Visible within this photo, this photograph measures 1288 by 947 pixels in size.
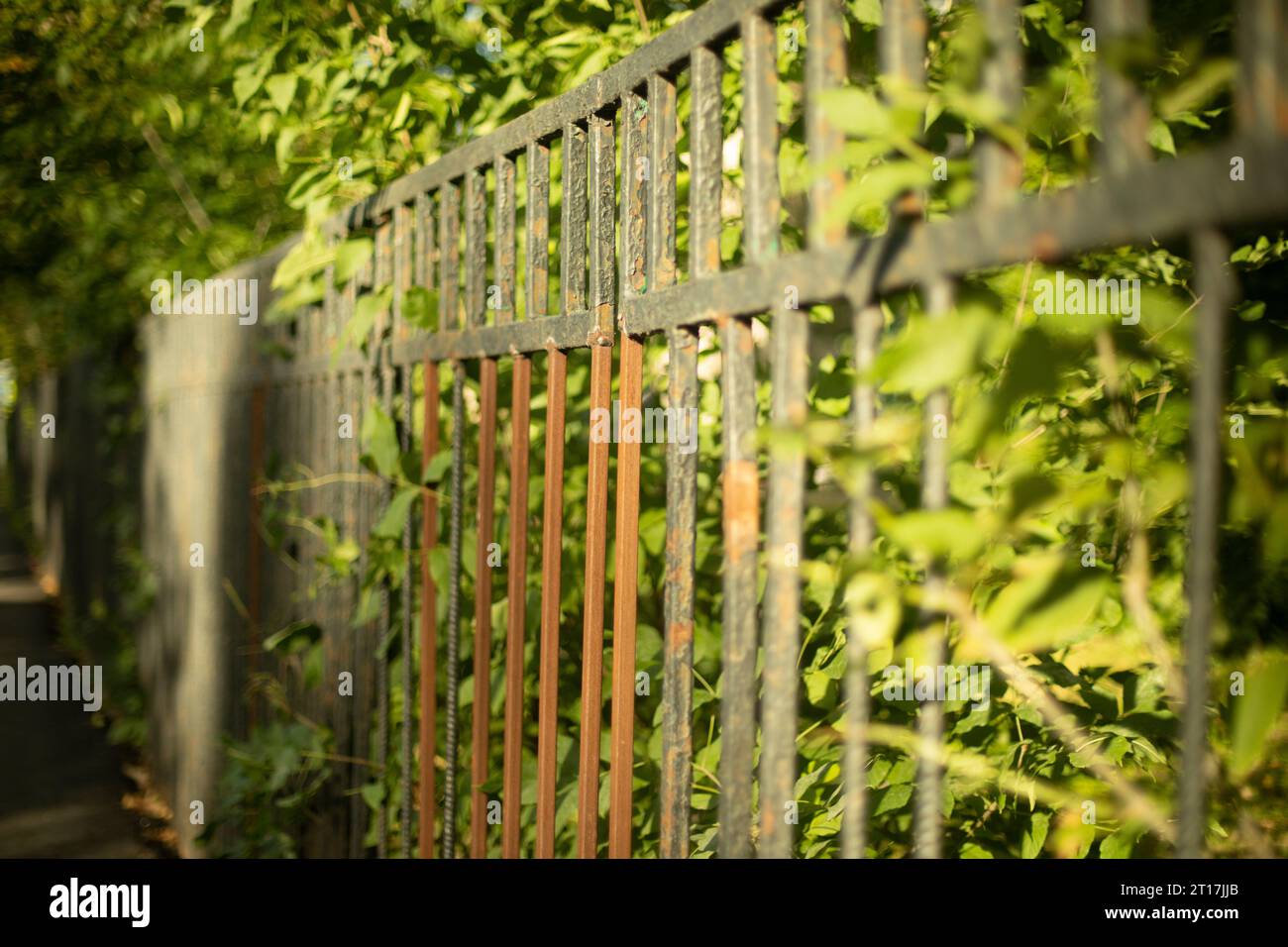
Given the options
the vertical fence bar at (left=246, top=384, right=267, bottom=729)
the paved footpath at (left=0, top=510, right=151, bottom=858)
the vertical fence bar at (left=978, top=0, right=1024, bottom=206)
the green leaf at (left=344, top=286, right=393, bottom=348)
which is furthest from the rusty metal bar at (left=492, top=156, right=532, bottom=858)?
the paved footpath at (left=0, top=510, right=151, bottom=858)

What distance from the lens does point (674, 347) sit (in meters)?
1.59

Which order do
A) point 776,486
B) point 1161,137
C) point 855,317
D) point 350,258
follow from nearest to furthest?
point 855,317 < point 776,486 < point 1161,137 < point 350,258


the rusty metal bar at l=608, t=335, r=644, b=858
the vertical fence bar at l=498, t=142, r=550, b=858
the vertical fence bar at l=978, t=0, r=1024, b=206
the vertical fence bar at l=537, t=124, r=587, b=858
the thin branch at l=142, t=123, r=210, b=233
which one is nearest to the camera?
the vertical fence bar at l=978, t=0, r=1024, b=206

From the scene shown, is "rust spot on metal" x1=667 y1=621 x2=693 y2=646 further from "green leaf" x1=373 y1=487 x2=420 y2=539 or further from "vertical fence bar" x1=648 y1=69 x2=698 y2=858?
"green leaf" x1=373 y1=487 x2=420 y2=539

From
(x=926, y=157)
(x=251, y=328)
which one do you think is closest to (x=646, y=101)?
(x=926, y=157)

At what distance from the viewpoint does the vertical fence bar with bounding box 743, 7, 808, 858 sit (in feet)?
4.39

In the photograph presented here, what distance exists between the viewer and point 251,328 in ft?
13.5

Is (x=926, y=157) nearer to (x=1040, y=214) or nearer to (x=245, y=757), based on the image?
(x=1040, y=214)

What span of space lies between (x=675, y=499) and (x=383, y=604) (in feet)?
4.21

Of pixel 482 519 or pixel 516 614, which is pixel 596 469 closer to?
pixel 516 614

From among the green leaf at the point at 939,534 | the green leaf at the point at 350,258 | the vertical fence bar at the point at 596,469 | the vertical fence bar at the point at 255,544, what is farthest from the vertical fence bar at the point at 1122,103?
the vertical fence bar at the point at 255,544

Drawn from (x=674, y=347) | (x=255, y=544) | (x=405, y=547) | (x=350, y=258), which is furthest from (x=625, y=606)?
(x=255, y=544)

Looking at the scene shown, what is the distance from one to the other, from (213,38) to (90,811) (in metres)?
3.85

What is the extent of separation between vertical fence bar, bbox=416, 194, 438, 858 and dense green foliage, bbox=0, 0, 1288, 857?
73 mm
